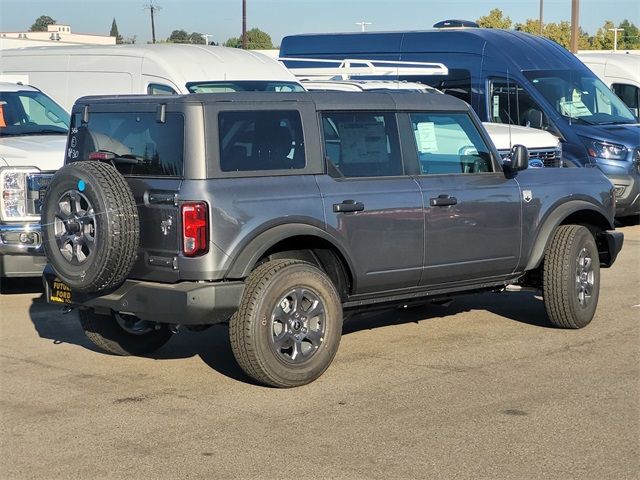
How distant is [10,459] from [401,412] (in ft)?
7.17

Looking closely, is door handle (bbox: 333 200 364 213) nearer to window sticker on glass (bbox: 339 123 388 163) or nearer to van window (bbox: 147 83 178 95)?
window sticker on glass (bbox: 339 123 388 163)

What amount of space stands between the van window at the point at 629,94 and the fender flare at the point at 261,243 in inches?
531

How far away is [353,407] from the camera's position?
21.1 ft

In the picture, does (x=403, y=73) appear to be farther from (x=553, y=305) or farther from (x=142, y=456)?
(x=142, y=456)

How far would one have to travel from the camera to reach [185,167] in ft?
21.4

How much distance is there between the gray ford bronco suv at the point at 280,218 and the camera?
21.4 ft

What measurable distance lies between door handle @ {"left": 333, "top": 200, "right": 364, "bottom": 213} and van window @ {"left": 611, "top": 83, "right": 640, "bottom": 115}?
1312 centimetres

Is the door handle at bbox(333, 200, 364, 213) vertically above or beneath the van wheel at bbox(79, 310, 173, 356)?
above

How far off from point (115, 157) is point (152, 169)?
406 mm

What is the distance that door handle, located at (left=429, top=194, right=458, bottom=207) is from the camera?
7.61m

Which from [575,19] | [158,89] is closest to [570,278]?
[158,89]

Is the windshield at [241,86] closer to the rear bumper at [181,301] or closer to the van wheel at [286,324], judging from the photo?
the van wheel at [286,324]

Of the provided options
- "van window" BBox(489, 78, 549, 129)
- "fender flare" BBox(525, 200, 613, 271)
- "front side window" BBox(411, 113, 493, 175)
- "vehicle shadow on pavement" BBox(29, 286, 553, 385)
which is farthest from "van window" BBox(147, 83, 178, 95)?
"fender flare" BBox(525, 200, 613, 271)

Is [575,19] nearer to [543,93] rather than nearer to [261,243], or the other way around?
[543,93]
